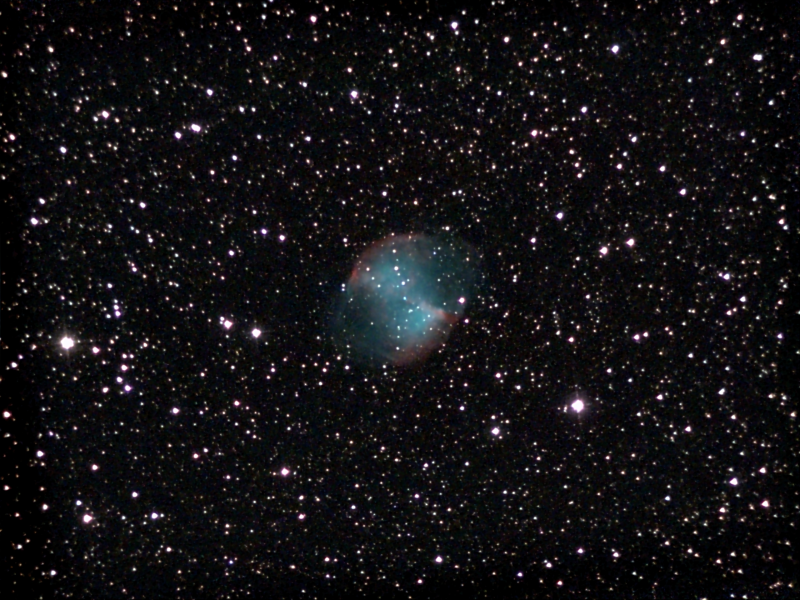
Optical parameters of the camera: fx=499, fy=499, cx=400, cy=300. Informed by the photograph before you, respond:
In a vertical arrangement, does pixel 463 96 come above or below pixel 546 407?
above

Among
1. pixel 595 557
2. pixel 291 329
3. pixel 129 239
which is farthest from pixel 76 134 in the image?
pixel 595 557

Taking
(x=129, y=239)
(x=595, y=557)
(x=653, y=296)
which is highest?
(x=129, y=239)

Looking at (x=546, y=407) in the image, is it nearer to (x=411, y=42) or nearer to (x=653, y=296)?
(x=653, y=296)
